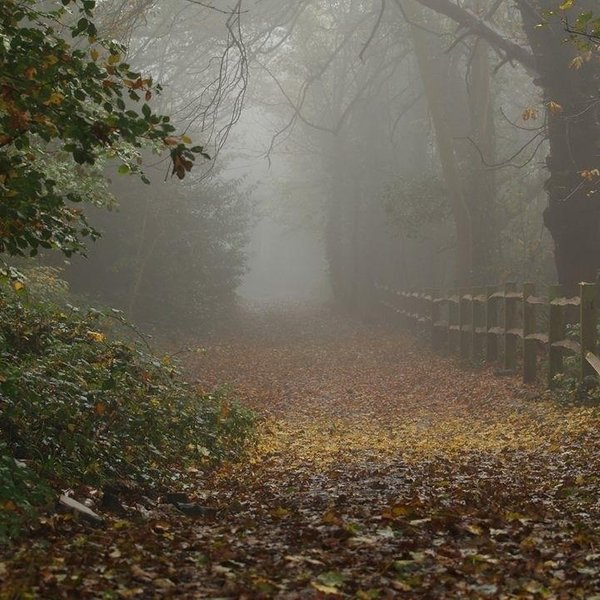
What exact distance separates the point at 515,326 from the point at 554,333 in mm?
2602

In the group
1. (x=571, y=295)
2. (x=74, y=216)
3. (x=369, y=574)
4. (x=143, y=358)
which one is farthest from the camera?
(x=571, y=295)

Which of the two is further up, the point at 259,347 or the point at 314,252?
the point at 314,252

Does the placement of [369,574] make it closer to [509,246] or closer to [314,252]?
[509,246]

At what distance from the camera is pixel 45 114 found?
18.5ft

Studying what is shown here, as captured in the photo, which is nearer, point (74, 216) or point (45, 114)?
point (45, 114)

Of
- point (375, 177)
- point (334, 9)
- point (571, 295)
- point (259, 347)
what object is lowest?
point (259, 347)

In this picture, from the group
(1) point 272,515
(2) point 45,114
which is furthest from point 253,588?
(2) point 45,114

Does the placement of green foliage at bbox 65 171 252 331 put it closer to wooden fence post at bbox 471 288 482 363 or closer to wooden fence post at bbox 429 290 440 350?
wooden fence post at bbox 429 290 440 350

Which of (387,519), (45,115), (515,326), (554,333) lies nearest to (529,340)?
(554,333)

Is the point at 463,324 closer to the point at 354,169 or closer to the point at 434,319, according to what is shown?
the point at 434,319

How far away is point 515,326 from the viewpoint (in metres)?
15.5

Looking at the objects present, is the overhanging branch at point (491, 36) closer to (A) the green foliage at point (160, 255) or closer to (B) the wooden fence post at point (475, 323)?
(B) the wooden fence post at point (475, 323)

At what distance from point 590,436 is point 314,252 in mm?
53249

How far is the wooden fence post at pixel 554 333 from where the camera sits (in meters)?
12.7
